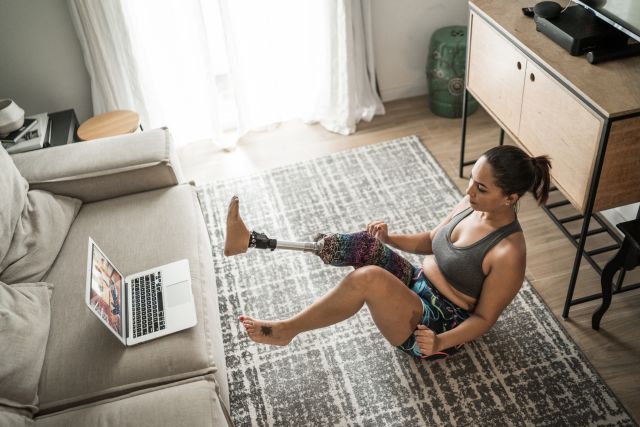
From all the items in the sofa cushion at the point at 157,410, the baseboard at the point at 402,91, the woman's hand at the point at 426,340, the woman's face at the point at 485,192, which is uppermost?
the woman's face at the point at 485,192

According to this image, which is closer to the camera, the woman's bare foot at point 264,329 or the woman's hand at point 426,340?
the woman's hand at point 426,340

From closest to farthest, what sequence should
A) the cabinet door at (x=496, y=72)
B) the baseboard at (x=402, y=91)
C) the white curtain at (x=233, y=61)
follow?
the cabinet door at (x=496, y=72)
the white curtain at (x=233, y=61)
the baseboard at (x=402, y=91)

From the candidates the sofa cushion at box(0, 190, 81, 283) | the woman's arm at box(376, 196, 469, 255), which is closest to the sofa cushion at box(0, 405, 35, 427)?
the sofa cushion at box(0, 190, 81, 283)

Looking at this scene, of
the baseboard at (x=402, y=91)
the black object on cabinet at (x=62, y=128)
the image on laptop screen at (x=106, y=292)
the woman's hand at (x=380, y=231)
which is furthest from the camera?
the baseboard at (x=402, y=91)

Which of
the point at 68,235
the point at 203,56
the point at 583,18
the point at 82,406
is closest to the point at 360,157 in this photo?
the point at 203,56

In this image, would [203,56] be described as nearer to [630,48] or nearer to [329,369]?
[329,369]

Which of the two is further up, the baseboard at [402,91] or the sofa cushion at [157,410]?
the sofa cushion at [157,410]

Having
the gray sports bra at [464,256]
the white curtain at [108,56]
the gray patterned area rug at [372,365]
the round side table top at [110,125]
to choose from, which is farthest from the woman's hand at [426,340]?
the white curtain at [108,56]

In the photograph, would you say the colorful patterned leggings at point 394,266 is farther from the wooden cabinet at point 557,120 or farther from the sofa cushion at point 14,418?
the sofa cushion at point 14,418

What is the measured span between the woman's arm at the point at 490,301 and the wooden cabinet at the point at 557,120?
40cm

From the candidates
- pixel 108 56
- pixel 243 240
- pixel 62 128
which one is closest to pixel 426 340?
pixel 243 240

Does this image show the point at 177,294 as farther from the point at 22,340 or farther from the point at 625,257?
the point at 625,257

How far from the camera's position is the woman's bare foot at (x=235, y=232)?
6.58 ft

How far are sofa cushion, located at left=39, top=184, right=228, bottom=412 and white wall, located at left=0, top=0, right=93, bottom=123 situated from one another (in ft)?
3.65
